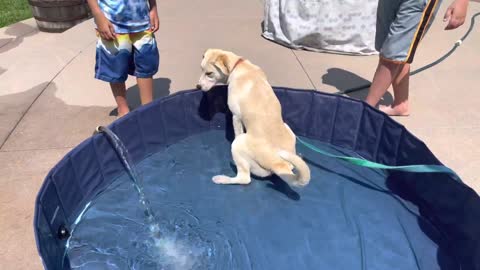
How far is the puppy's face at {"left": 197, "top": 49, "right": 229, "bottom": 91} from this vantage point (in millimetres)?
3008

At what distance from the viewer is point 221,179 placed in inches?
123

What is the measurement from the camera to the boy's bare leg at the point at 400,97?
3789 mm

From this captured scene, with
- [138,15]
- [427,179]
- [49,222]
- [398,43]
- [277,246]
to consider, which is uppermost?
[138,15]

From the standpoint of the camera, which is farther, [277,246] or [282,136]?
[282,136]

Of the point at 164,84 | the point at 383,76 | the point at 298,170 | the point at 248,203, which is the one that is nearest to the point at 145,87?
the point at 164,84

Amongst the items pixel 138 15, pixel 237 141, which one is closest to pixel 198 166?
pixel 237 141

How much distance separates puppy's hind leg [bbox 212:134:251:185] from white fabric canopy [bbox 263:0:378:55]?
2645mm

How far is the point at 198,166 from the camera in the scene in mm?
3365

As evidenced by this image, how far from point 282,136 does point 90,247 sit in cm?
142

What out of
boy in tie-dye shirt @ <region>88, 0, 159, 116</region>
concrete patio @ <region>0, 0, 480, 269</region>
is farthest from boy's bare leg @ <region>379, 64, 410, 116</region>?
boy in tie-dye shirt @ <region>88, 0, 159, 116</region>

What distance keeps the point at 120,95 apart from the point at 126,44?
49 cm

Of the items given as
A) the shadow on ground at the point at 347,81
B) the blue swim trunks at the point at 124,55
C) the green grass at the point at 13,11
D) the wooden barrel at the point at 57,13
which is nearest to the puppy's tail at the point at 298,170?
the blue swim trunks at the point at 124,55

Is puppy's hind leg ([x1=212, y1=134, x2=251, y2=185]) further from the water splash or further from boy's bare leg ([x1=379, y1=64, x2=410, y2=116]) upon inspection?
boy's bare leg ([x1=379, y1=64, x2=410, y2=116])

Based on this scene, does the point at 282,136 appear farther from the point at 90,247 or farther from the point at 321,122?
the point at 90,247
